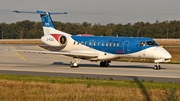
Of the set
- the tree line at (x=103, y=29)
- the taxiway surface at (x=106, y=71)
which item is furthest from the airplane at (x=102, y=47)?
the tree line at (x=103, y=29)

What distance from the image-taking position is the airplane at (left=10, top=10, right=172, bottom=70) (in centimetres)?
3431

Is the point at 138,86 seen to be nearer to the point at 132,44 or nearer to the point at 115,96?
the point at 115,96

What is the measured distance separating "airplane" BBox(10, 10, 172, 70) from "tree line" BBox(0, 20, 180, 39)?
316ft

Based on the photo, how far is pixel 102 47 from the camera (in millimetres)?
37281

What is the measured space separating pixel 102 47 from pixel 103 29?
11273 cm

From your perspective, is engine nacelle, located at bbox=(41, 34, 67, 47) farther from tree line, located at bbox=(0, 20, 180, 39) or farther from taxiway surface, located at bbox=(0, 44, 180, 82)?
tree line, located at bbox=(0, 20, 180, 39)

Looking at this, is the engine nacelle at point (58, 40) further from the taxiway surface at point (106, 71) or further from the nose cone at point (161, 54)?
the nose cone at point (161, 54)

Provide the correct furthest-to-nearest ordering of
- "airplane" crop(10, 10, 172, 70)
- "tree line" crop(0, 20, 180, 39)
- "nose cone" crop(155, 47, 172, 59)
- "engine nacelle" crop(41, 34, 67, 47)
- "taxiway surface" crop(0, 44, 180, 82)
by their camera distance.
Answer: "tree line" crop(0, 20, 180, 39) → "engine nacelle" crop(41, 34, 67, 47) → "airplane" crop(10, 10, 172, 70) → "nose cone" crop(155, 47, 172, 59) → "taxiway surface" crop(0, 44, 180, 82)

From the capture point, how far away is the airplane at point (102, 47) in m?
34.3

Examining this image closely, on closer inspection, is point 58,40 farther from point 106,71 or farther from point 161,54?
point 161,54

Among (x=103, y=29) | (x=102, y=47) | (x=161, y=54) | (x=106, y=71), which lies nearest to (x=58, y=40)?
(x=102, y=47)

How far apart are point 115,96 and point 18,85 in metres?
5.66

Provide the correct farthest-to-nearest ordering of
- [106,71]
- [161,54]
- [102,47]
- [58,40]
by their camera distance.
Answer: [58,40] < [102,47] < [161,54] < [106,71]

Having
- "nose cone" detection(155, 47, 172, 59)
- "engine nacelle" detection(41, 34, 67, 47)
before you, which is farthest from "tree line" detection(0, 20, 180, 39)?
"nose cone" detection(155, 47, 172, 59)
